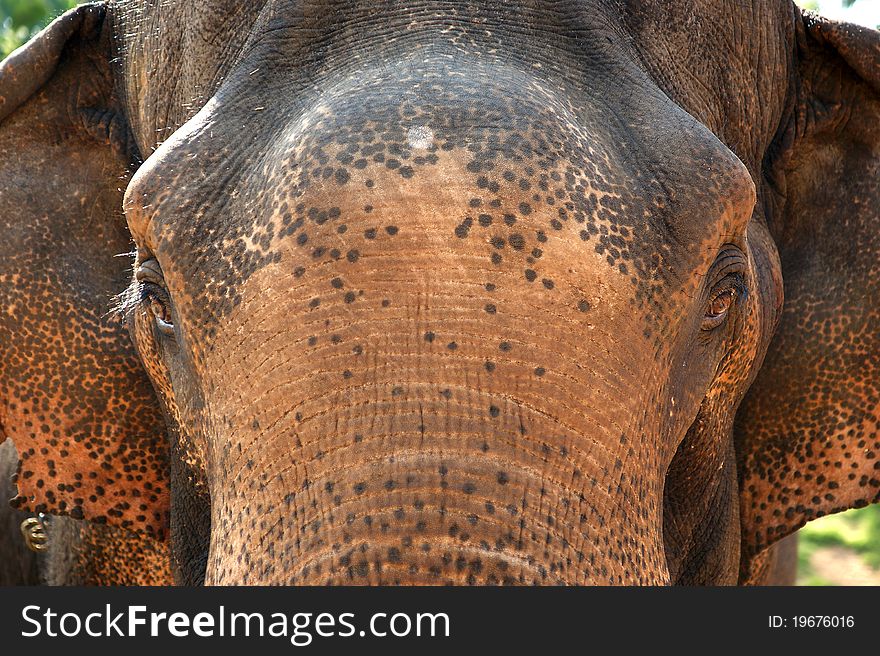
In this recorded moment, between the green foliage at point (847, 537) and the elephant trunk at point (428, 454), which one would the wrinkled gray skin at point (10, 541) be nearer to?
the elephant trunk at point (428, 454)

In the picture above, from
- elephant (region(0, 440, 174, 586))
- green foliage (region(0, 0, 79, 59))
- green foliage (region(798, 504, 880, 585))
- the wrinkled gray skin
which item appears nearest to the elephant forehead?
elephant (region(0, 440, 174, 586))

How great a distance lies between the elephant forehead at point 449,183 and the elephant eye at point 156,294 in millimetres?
107

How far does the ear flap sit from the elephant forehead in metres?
0.73

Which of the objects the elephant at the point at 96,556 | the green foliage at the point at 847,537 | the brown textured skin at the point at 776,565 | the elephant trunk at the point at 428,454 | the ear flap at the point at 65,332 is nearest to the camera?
the elephant trunk at the point at 428,454

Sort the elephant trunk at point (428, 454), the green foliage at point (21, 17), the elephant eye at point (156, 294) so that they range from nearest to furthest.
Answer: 1. the elephant trunk at point (428, 454)
2. the elephant eye at point (156, 294)
3. the green foliage at point (21, 17)

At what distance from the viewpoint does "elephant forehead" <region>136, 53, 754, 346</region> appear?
175 cm

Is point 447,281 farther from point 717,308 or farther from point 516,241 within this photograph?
point 717,308

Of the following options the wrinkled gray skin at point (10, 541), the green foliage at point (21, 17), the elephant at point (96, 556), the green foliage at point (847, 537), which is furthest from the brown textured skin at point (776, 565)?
the green foliage at point (21, 17)

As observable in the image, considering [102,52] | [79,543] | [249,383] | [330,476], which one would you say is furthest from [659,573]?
[79,543]

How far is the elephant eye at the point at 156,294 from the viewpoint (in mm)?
2086

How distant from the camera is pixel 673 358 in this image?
1971mm

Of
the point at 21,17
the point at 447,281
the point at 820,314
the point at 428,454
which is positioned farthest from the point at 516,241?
the point at 21,17

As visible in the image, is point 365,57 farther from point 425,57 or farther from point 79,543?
point 79,543

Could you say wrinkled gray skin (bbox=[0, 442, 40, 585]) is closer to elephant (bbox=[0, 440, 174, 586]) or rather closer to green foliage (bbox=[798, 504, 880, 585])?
elephant (bbox=[0, 440, 174, 586])
